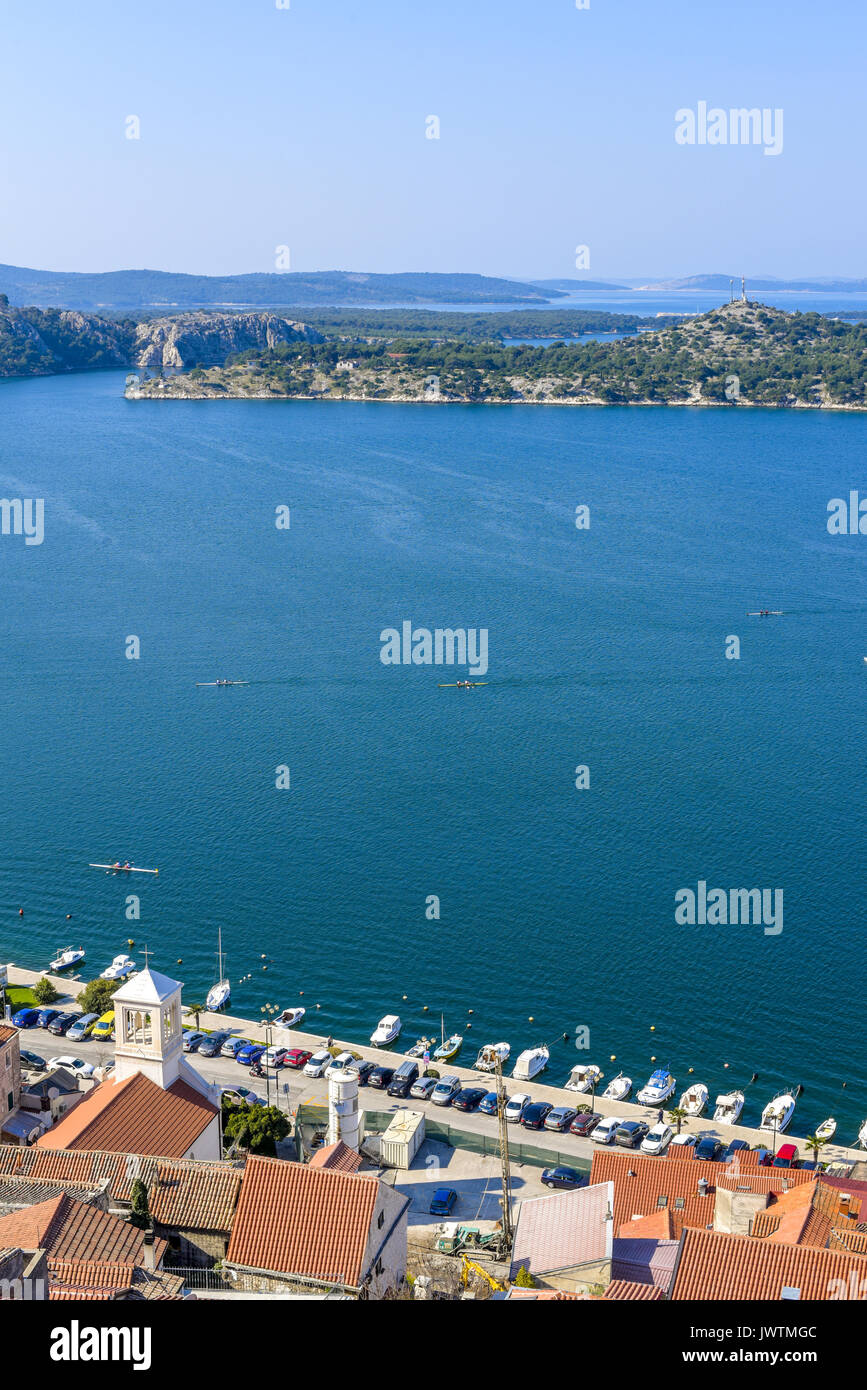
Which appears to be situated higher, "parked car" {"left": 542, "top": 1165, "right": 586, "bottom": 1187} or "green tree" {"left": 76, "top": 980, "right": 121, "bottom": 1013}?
"green tree" {"left": 76, "top": 980, "right": 121, "bottom": 1013}

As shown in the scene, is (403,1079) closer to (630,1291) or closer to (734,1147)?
(734,1147)

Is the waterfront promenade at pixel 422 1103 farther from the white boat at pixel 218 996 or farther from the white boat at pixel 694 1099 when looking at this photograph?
the white boat at pixel 218 996

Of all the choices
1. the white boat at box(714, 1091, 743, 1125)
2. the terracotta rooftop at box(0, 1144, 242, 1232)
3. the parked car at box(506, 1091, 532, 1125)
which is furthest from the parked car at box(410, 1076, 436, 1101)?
the terracotta rooftop at box(0, 1144, 242, 1232)

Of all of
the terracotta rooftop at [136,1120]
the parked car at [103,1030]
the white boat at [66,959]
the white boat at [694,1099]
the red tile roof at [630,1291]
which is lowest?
the white boat at [694,1099]

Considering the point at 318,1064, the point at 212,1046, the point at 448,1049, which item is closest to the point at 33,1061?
the point at 212,1046

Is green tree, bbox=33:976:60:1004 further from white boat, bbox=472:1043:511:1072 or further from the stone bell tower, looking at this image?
the stone bell tower

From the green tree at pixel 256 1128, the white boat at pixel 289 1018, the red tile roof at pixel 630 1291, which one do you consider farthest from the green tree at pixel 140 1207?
the white boat at pixel 289 1018
